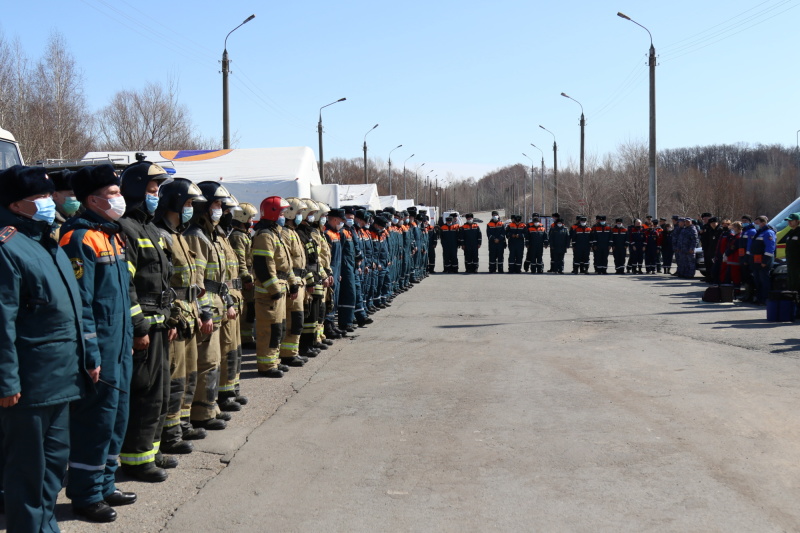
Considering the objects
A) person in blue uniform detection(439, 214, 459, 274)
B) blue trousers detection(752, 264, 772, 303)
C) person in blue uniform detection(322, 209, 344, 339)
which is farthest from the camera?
person in blue uniform detection(439, 214, 459, 274)

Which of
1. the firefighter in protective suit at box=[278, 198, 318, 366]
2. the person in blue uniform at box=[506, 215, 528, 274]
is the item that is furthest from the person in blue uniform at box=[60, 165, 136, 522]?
the person in blue uniform at box=[506, 215, 528, 274]

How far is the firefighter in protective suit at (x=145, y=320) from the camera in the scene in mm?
5582

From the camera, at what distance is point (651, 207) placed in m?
30.7

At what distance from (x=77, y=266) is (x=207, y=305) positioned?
192 centimetres

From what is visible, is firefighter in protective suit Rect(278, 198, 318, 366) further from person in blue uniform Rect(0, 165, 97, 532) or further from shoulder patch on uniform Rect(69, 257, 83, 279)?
person in blue uniform Rect(0, 165, 97, 532)

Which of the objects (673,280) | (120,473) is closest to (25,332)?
(120,473)

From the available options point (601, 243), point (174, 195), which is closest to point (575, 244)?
point (601, 243)

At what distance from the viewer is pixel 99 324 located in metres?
5.00

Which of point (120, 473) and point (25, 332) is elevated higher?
point (25, 332)

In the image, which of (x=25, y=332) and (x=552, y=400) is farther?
(x=552, y=400)

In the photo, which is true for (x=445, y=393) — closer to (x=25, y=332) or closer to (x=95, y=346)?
(x=95, y=346)

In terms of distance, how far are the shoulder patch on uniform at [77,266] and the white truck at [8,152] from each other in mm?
8861

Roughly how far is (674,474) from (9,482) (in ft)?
13.9

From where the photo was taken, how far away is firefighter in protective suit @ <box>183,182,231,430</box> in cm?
677
